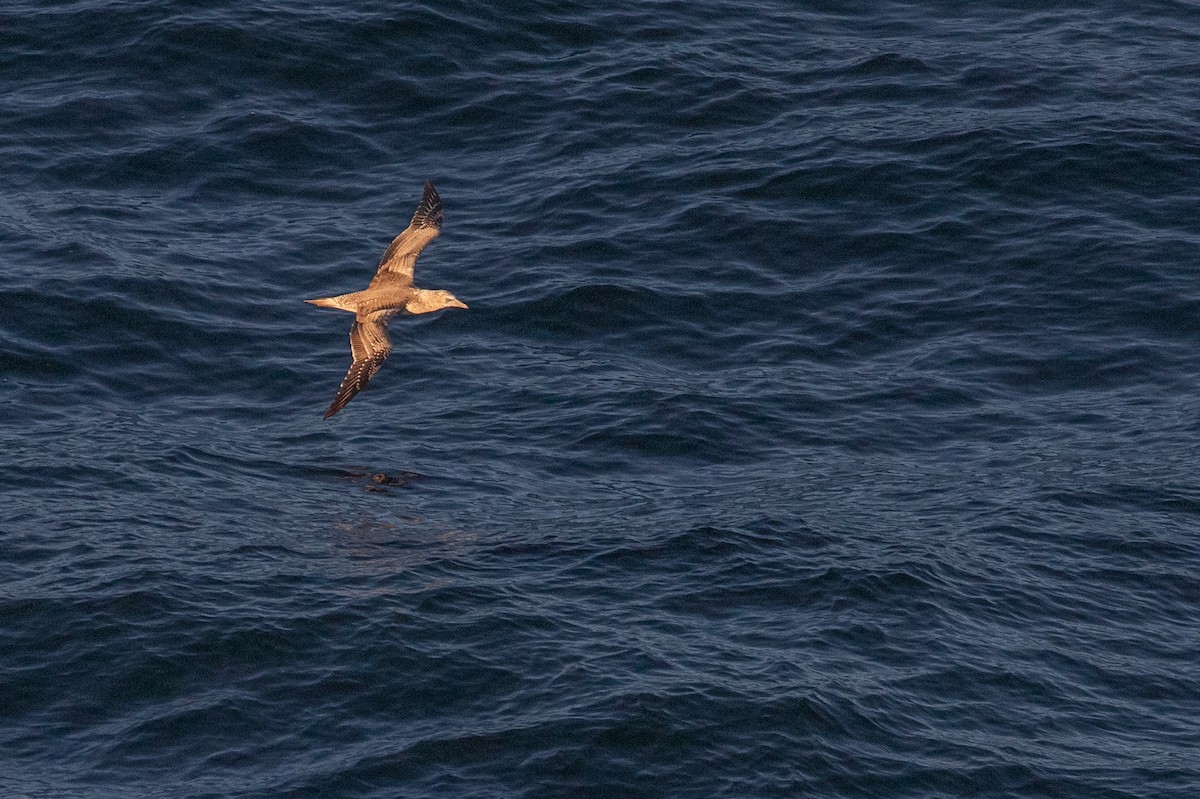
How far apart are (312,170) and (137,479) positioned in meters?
9.62

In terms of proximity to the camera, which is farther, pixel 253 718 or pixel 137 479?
pixel 137 479

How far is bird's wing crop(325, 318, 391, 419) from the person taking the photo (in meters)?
23.6

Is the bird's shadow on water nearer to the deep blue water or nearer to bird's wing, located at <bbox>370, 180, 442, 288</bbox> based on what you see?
the deep blue water

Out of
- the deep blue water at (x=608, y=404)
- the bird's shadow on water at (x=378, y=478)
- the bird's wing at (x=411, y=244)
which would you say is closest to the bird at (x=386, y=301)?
the bird's wing at (x=411, y=244)

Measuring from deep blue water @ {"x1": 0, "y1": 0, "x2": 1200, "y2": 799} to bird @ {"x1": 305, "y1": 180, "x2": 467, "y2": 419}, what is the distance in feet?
6.99

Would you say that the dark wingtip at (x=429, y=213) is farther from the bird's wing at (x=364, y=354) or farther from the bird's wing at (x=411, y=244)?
the bird's wing at (x=364, y=354)

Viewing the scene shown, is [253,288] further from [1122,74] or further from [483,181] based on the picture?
[1122,74]

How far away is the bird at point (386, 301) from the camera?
24.1 metres

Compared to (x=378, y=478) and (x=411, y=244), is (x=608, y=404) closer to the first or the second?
(x=378, y=478)

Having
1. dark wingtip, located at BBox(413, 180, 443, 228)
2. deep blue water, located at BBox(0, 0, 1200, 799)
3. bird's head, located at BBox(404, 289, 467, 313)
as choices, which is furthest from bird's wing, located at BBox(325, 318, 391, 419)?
deep blue water, located at BBox(0, 0, 1200, 799)

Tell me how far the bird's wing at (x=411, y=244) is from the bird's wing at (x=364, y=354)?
0.86 meters

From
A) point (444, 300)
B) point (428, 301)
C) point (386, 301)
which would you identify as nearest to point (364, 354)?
point (386, 301)

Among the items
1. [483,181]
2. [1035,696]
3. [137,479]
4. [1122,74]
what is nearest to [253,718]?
[137,479]

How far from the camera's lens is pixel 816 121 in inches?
1356
